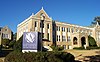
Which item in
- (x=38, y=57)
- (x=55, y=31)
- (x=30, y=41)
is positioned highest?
(x=55, y=31)

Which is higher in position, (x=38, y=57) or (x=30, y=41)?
(x=30, y=41)

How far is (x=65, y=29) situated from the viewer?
55938mm

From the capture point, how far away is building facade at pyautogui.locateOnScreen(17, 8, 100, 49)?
153ft

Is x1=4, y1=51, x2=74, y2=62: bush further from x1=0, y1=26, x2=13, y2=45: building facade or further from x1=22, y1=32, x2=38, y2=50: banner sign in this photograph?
x1=0, y1=26, x2=13, y2=45: building facade

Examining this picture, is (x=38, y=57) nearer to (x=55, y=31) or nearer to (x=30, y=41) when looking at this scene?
(x=30, y=41)

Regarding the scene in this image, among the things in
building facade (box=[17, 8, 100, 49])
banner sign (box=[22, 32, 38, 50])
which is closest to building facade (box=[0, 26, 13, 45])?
building facade (box=[17, 8, 100, 49])

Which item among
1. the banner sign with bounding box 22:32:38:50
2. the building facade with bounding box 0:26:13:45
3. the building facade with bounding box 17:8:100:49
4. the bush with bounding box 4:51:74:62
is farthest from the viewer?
the building facade with bounding box 0:26:13:45

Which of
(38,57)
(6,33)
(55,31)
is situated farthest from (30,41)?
(6,33)

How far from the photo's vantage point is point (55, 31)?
5288cm

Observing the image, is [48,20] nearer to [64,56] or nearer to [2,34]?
[2,34]

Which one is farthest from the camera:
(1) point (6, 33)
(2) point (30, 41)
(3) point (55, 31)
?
(1) point (6, 33)

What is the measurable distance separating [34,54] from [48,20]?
34.5 metres

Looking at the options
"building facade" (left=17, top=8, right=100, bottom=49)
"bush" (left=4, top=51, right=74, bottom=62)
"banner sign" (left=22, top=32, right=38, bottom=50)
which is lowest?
"bush" (left=4, top=51, right=74, bottom=62)

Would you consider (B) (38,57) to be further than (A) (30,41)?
No
